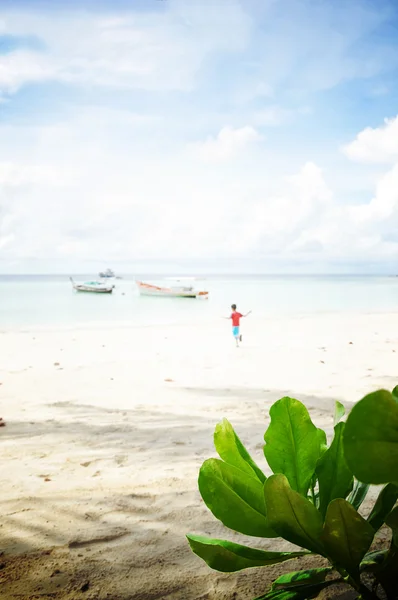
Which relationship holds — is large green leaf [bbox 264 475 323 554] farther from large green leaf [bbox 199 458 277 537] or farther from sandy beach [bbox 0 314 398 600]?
sandy beach [bbox 0 314 398 600]

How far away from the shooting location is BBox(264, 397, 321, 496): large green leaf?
79cm

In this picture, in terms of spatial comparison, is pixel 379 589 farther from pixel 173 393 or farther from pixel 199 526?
pixel 173 393

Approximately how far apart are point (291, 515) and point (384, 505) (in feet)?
0.65

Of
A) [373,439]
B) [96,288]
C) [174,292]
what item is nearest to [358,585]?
[373,439]

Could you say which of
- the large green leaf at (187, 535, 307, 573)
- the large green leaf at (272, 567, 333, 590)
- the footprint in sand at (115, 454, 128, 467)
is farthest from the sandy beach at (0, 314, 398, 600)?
the large green leaf at (187, 535, 307, 573)

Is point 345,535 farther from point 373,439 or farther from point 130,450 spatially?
point 130,450

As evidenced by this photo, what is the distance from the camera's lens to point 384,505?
76cm

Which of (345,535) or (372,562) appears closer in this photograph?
(345,535)

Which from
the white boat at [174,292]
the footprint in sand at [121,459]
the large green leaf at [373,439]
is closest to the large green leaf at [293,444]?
the large green leaf at [373,439]

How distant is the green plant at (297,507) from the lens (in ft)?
2.18

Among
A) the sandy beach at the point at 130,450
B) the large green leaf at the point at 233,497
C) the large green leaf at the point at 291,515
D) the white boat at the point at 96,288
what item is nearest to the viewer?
the large green leaf at the point at 291,515

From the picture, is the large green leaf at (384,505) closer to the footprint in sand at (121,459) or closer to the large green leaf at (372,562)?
the large green leaf at (372,562)

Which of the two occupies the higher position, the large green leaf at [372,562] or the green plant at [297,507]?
the green plant at [297,507]

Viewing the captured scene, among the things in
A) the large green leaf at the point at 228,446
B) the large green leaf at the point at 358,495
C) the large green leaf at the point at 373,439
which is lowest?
the large green leaf at the point at 358,495
